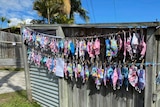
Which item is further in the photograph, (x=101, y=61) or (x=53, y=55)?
(x=53, y=55)

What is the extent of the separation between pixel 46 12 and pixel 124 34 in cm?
1297

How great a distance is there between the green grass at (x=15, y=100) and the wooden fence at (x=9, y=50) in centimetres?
504

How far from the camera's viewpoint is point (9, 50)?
10172mm

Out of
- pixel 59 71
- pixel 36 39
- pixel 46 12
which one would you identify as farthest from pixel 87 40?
pixel 46 12

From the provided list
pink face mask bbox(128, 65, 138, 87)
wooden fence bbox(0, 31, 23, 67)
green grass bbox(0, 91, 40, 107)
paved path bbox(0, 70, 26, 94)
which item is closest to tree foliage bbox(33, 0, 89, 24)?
wooden fence bbox(0, 31, 23, 67)

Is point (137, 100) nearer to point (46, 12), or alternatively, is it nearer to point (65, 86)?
point (65, 86)

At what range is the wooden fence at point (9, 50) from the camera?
1011 cm

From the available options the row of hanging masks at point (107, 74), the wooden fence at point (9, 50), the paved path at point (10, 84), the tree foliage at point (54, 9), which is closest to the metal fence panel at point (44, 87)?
the row of hanging masks at point (107, 74)

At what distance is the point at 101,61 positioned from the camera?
2943mm

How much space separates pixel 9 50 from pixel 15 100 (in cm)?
575

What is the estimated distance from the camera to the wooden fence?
10.1 metres

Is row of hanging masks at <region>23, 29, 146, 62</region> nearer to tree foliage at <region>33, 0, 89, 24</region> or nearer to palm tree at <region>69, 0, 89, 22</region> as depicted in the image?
tree foliage at <region>33, 0, 89, 24</region>

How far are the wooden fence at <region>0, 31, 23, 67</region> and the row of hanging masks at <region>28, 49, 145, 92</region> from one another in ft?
23.1

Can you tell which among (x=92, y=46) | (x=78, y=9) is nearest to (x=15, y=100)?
(x=92, y=46)
